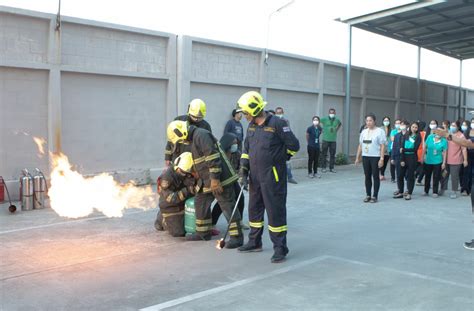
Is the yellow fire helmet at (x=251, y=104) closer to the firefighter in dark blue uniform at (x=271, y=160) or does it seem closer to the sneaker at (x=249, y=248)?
the firefighter in dark blue uniform at (x=271, y=160)

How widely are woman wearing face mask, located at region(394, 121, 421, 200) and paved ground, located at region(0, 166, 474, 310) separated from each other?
6.51ft

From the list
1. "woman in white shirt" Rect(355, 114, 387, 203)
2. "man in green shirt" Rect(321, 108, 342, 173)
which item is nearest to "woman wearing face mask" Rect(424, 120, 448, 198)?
"woman in white shirt" Rect(355, 114, 387, 203)

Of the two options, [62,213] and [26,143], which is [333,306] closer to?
[62,213]

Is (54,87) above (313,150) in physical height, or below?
above

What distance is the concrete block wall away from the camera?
9.71 m

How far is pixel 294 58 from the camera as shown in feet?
54.8

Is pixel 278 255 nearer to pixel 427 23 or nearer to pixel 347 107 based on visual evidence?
pixel 347 107

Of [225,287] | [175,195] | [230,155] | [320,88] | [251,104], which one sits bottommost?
[225,287]

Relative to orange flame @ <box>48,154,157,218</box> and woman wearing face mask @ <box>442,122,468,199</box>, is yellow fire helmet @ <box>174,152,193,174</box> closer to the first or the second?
orange flame @ <box>48,154,157,218</box>

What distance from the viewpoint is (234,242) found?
641 centimetres

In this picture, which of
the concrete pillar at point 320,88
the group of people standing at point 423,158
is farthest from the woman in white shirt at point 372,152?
the concrete pillar at point 320,88

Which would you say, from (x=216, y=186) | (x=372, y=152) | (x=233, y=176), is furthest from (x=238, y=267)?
(x=372, y=152)

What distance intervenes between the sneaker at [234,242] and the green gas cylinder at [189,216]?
71cm

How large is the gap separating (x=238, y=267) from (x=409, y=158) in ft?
21.8
